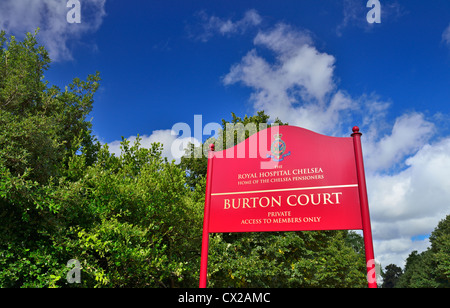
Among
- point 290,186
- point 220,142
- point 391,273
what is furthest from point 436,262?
point 391,273

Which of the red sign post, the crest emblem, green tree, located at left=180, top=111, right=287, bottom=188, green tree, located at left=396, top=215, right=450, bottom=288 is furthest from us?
green tree, located at left=396, top=215, right=450, bottom=288

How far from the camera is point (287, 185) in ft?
21.5

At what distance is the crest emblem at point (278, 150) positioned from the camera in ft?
22.3

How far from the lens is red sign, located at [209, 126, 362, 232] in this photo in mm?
6105

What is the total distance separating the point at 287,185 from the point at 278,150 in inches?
31.3

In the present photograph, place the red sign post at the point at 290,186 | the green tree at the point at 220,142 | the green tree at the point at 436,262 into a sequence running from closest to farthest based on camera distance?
the red sign post at the point at 290,186 → the green tree at the point at 220,142 → the green tree at the point at 436,262

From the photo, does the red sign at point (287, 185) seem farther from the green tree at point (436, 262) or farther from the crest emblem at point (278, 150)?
the green tree at point (436, 262)

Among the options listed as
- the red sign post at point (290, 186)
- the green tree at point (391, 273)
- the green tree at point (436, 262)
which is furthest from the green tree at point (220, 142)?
the green tree at point (391, 273)

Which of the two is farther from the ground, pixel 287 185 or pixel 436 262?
pixel 436 262

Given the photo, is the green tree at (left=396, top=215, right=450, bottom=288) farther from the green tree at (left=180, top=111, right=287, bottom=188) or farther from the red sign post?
the red sign post

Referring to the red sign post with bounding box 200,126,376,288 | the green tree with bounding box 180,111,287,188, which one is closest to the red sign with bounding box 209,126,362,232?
the red sign post with bounding box 200,126,376,288

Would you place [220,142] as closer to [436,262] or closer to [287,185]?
[287,185]

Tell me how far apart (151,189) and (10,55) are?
783 cm

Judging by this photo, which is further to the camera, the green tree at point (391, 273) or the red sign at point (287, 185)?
the green tree at point (391, 273)
